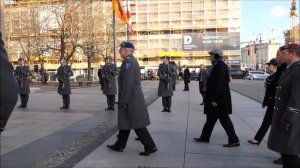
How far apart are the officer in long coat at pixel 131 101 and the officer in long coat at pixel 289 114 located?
2.40 meters

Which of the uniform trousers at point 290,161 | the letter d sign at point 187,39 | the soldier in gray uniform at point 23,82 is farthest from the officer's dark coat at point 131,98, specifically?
the letter d sign at point 187,39

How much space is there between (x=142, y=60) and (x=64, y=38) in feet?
148

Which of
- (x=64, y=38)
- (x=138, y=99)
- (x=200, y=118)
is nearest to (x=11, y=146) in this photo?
(x=138, y=99)

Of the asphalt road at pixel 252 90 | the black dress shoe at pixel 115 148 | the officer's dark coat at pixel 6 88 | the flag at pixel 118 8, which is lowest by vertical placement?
the asphalt road at pixel 252 90

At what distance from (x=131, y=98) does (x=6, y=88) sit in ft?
12.9

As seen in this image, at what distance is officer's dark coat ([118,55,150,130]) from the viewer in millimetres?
6520

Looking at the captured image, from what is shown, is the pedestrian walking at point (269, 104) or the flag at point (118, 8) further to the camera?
the flag at point (118, 8)

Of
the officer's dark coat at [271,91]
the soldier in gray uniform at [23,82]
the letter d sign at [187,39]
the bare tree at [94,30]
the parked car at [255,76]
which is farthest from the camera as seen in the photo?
the letter d sign at [187,39]

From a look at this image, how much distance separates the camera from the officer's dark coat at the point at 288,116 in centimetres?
445

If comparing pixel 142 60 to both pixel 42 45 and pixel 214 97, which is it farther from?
pixel 214 97

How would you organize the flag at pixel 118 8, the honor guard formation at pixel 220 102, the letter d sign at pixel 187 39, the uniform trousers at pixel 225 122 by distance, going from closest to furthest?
the honor guard formation at pixel 220 102 → the uniform trousers at pixel 225 122 → the flag at pixel 118 8 → the letter d sign at pixel 187 39

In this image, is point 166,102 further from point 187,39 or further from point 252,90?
point 187,39

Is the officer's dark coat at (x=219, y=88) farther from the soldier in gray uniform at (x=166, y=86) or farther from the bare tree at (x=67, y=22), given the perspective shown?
the bare tree at (x=67, y=22)

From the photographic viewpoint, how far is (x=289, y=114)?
176 inches
